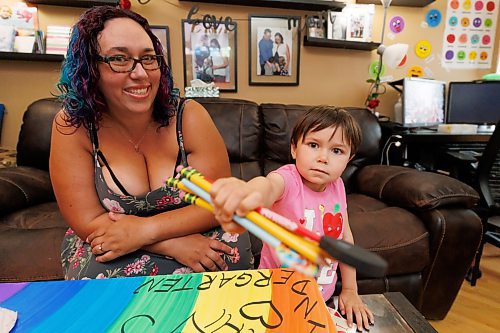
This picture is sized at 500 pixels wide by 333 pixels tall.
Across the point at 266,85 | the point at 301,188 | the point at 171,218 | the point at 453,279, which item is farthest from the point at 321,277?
the point at 266,85

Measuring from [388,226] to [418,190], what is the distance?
225 millimetres

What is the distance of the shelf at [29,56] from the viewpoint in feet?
6.63

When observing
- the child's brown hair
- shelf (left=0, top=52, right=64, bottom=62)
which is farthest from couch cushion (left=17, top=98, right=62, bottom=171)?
the child's brown hair

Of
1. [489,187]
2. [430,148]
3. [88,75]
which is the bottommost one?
[489,187]

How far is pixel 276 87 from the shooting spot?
2520mm

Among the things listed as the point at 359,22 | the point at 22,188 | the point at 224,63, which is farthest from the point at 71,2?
the point at 359,22

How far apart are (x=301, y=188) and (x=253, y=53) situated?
176cm

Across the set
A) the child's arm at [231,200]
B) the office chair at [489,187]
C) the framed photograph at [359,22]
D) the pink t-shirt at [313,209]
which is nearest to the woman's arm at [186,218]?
the pink t-shirt at [313,209]

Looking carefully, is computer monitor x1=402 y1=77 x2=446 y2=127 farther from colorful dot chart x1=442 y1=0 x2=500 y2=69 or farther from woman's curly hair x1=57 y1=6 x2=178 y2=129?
woman's curly hair x1=57 y1=6 x2=178 y2=129

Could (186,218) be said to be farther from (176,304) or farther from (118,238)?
(176,304)

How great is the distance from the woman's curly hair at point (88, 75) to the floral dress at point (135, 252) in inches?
2.1

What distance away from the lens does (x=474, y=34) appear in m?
2.73

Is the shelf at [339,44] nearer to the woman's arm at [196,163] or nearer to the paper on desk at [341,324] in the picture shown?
the woman's arm at [196,163]

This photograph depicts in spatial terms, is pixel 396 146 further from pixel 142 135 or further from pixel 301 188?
pixel 142 135
